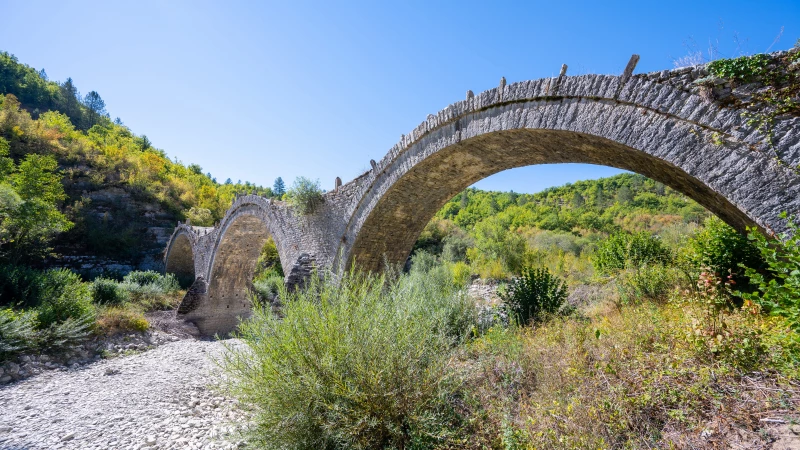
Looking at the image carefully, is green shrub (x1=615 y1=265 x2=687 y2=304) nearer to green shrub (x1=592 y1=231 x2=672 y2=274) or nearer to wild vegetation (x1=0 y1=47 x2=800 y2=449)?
wild vegetation (x1=0 y1=47 x2=800 y2=449)

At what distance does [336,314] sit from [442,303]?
2000 mm

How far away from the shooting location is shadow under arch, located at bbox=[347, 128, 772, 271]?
3.41 m

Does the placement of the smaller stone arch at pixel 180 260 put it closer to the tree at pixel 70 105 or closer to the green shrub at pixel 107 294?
the green shrub at pixel 107 294

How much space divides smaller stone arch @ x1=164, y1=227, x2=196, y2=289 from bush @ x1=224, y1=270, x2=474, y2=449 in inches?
764

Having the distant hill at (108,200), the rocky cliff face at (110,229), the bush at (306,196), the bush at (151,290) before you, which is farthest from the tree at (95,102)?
the bush at (306,196)

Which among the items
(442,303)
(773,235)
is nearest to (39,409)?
(442,303)

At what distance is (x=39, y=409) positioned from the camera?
17.3 ft

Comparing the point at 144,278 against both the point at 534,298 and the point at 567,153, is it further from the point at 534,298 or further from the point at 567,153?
the point at 567,153

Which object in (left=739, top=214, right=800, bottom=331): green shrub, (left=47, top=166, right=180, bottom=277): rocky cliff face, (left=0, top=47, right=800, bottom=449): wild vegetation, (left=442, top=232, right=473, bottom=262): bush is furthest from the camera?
(left=47, top=166, right=180, bottom=277): rocky cliff face

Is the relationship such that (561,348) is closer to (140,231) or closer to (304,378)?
(304,378)

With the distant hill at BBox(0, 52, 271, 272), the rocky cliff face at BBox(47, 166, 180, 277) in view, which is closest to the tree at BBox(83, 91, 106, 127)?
the distant hill at BBox(0, 52, 271, 272)

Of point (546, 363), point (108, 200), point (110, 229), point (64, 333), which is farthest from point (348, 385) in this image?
point (108, 200)

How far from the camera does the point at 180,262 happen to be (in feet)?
68.5

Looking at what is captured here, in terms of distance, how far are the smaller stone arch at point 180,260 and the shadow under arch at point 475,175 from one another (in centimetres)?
1639
